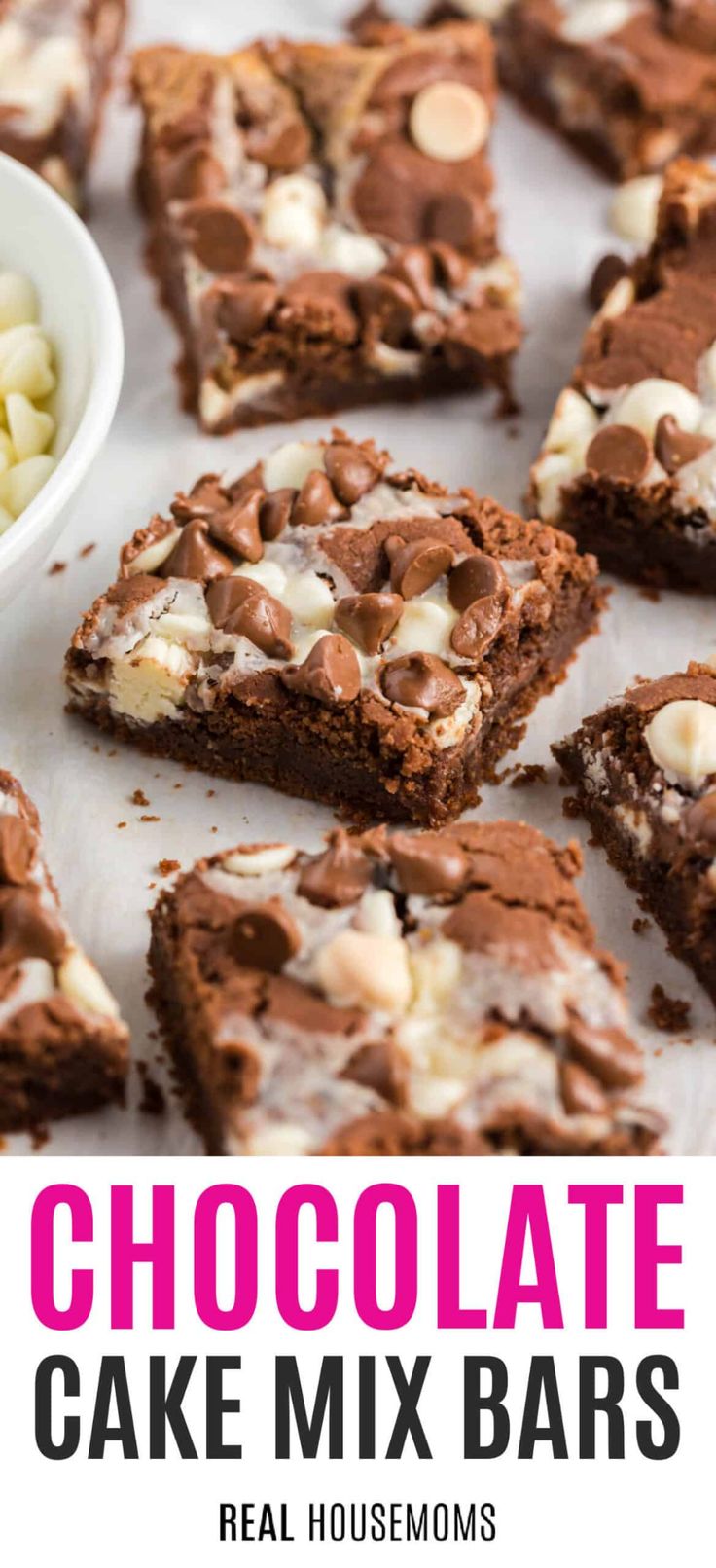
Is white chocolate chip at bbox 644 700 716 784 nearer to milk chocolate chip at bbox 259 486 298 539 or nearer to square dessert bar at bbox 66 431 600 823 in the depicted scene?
square dessert bar at bbox 66 431 600 823

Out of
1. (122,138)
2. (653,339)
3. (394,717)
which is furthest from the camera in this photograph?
(122,138)

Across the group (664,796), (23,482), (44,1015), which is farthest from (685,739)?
(23,482)

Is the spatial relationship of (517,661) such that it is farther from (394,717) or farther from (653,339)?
(653,339)

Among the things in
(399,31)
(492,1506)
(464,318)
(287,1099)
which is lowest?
(492,1506)

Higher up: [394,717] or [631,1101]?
[394,717]

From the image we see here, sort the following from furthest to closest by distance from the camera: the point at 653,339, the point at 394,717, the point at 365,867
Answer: the point at 653,339 < the point at 394,717 < the point at 365,867

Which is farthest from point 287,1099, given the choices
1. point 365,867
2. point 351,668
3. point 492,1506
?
point 351,668

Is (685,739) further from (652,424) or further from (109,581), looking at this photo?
(109,581)
